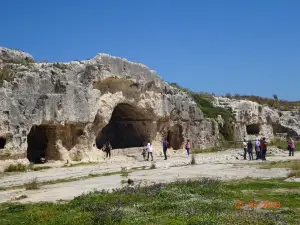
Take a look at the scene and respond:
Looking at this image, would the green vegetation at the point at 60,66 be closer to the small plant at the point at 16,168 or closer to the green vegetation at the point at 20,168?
the green vegetation at the point at 20,168

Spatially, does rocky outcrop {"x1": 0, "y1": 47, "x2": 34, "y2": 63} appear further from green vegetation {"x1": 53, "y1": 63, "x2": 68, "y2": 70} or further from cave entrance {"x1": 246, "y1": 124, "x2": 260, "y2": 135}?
cave entrance {"x1": 246, "y1": 124, "x2": 260, "y2": 135}

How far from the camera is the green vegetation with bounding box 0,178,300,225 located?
7.23 metres

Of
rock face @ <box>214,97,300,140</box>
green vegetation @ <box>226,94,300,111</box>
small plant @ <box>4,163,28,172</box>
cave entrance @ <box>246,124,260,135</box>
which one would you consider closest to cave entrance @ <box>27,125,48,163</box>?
small plant @ <box>4,163,28,172</box>

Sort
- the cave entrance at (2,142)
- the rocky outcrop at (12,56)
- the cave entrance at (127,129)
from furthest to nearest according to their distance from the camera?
the cave entrance at (127,129)
the rocky outcrop at (12,56)
the cave entrance at (2,142)

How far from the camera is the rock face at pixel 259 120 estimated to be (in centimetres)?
3819

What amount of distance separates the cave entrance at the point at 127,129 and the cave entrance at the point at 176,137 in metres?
2.55

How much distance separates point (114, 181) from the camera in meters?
14.1

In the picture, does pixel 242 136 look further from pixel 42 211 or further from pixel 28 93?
pixel 42 211

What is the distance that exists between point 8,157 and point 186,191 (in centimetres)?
1077

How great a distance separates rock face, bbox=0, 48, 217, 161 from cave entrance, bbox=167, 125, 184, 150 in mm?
53

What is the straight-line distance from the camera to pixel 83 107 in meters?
21.7

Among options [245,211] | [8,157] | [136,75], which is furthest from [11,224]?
[136,75]

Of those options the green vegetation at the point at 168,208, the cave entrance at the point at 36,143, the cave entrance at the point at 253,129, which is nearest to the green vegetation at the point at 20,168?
the cave entrance at the point at 36,143

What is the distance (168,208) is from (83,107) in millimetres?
14041
